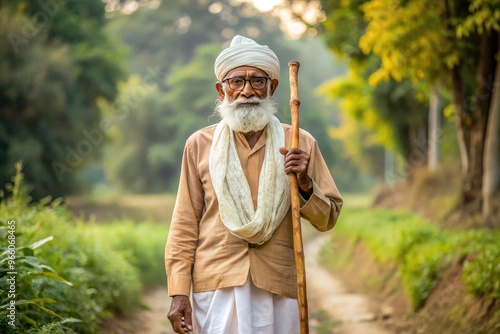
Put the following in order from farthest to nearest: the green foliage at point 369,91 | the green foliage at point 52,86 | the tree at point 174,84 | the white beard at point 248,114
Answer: the tree at point 174,84 < the green foliage at point 52,86 < the green foliage at point 369,91 < the white beard at point 248,114

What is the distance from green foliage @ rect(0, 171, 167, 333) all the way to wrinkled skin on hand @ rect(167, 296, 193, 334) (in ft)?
3.31

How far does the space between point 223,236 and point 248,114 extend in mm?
704

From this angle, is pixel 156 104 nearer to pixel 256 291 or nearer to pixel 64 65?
pixel 64 65

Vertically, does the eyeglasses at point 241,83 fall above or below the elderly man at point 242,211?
above

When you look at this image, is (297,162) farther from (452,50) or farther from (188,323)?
(452,50)

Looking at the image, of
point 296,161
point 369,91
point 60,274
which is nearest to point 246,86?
point 296,161

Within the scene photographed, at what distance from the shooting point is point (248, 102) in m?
4.07

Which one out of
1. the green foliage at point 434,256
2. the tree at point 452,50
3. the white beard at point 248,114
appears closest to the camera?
the white beard at point 248,114

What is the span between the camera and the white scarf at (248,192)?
387 centimetres

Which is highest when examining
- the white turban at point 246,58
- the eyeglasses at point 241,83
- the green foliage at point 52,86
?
the green foliage at point 52,86

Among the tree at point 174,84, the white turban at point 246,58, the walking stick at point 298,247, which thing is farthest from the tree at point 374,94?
the tree at point 174,84

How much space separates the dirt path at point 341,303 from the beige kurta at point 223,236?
504cm

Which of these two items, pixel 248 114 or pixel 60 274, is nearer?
pixel 248 114

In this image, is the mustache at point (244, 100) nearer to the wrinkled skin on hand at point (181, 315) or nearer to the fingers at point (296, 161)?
the fingers at point (296, 161)
